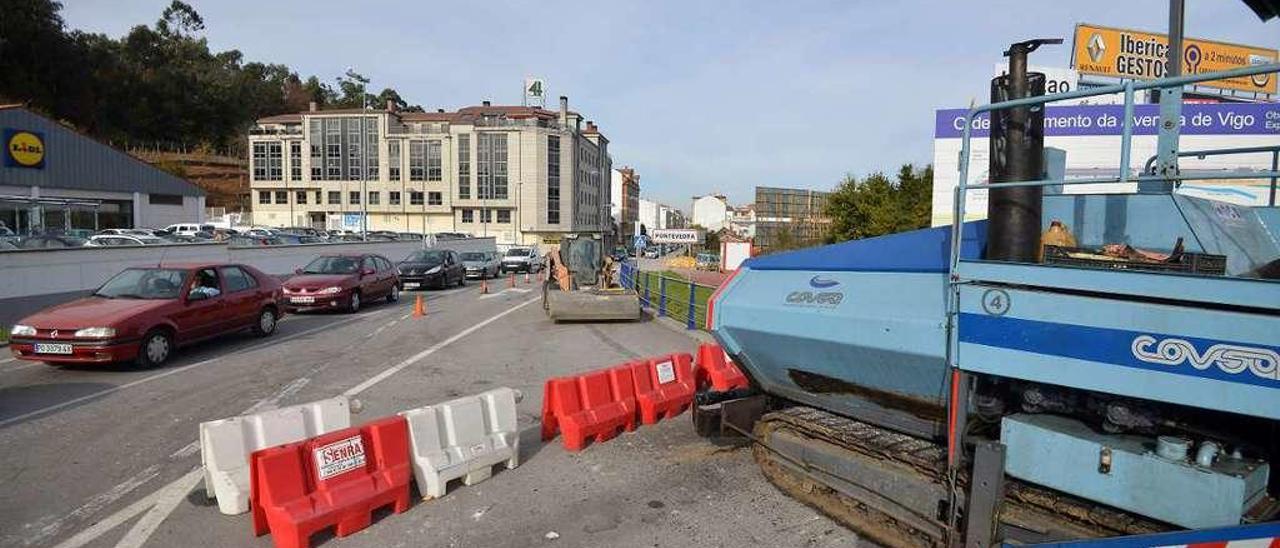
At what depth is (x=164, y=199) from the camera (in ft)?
146

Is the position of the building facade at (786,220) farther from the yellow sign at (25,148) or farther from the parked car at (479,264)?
the yellow sign at (25,148)

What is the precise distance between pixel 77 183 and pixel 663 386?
144 feet

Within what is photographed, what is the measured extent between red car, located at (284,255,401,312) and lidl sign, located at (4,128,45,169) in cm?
2730

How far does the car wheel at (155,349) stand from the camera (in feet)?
31.3

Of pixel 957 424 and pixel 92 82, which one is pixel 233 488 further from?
pixel 92 82

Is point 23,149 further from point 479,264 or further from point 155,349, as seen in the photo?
point 155,349

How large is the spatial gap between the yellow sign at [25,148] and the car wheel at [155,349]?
3416 centimetres

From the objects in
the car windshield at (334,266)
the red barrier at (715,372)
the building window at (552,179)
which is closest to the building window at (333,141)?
the building window at (552,179)

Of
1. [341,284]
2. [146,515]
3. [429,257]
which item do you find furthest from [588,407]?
[429,257]

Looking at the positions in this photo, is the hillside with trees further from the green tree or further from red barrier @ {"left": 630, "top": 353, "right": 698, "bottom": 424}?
red barrier @ {"left": 630, "top": 353, "right": 698, "bottom": 424}

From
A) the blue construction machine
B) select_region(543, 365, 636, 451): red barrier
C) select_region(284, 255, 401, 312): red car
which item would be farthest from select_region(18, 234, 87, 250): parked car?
the blue construction machine

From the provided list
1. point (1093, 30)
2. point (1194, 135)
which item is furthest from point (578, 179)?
point (1194, 135)

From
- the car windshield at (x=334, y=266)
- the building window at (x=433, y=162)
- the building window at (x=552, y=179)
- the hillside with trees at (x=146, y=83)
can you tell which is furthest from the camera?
the building window at (x=433, y=162)

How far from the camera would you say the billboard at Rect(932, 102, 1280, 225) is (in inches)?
782
